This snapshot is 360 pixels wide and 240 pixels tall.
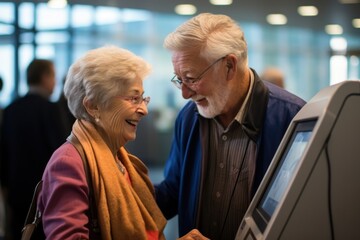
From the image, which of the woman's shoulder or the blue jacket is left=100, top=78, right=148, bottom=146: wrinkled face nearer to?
the woman's shoulder

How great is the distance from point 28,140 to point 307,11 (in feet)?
15.3

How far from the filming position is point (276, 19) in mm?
7570

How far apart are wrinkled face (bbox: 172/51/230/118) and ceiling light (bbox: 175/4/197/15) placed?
17.3 ft

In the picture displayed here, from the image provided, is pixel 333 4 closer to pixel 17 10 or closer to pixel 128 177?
pixel 17 10

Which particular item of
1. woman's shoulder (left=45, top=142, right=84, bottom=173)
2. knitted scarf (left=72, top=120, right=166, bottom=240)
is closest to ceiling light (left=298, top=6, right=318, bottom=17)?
knitted scarf (left=72, top=120, right=166, bottom=240)

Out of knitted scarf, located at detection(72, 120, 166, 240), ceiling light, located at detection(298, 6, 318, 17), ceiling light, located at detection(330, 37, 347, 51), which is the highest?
ceiling light, located at detection(298, 6, 318, 17)

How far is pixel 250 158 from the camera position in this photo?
213cm

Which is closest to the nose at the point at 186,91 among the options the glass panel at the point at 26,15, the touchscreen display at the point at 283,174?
the touchscreen display at the point at 283,174

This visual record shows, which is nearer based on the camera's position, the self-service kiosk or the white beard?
the self-service kiosk

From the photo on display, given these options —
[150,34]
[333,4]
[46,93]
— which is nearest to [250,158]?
[46,93]

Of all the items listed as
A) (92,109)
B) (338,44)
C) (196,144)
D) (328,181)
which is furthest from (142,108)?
(338,44)

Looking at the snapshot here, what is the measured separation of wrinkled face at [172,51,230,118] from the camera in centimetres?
218

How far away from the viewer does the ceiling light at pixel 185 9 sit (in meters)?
7.37

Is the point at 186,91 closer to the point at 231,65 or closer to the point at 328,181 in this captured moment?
the point at 231,65
